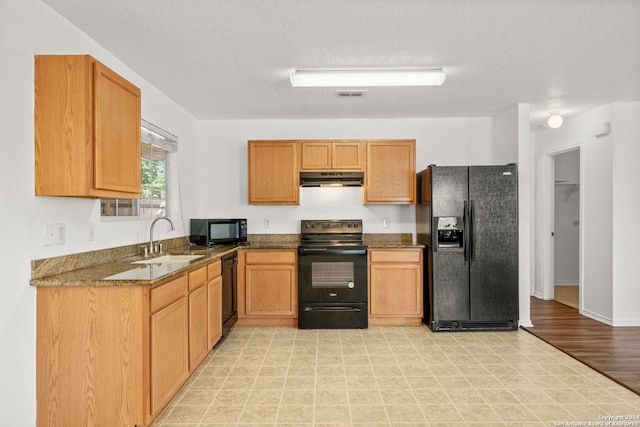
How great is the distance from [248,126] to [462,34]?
292cm

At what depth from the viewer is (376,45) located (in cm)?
271

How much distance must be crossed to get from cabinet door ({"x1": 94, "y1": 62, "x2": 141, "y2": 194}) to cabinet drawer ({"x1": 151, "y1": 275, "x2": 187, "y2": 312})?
67cm

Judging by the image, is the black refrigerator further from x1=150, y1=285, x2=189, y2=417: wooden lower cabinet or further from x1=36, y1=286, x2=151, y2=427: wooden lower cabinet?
x1=36, y1=286, x2=151, y2=427: wooden lower cabinet

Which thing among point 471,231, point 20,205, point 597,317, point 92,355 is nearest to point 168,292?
point 92,355

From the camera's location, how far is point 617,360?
316cm

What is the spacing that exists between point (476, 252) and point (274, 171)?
2.43m

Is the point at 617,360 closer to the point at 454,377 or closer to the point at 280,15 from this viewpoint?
the point at 454,377

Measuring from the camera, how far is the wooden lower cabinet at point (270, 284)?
4.18m

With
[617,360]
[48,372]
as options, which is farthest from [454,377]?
[48,372]

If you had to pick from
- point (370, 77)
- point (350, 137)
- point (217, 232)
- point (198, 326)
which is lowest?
point (198, 326)

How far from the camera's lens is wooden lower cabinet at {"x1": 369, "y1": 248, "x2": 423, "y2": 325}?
4.18 metres

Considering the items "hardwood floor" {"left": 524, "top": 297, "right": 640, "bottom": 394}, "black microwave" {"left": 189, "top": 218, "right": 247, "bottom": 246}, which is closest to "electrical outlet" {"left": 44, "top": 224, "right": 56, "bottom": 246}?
"black microwave" {"left": 189, "top": 218, "right": 247, "bottom": 246}

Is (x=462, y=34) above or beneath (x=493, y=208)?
above

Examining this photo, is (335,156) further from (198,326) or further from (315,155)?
(198,326)
